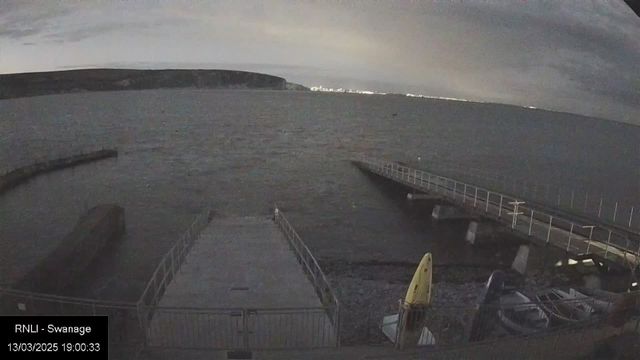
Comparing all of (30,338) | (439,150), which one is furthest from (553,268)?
(439,150)

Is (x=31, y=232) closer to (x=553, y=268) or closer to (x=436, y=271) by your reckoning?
(x=436, y=271)

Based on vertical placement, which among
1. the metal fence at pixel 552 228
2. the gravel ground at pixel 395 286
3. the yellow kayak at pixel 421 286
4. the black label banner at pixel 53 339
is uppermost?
the black label banner at pixel 53 339

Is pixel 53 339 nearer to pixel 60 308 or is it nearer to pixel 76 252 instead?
pixel 60 308

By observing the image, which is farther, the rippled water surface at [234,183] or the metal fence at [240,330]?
the rippled water surface at [234,183]

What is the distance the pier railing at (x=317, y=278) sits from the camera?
4.60 metres

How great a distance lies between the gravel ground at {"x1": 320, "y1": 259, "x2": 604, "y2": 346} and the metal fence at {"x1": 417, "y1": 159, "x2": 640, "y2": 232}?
3.16 m

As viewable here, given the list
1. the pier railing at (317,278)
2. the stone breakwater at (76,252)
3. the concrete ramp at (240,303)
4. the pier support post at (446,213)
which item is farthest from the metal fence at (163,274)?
the pier support post at (446,213)

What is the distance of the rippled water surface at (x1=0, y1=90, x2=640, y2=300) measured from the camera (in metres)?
11.8

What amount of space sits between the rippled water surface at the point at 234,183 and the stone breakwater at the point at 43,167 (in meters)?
0.36

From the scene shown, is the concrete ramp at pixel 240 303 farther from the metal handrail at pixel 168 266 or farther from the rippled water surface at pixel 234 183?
the rippled water surface at pixel 234 183

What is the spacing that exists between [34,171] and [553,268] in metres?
18.6

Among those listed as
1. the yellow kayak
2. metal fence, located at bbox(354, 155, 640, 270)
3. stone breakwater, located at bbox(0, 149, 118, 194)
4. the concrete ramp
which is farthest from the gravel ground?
stone breakwater, located at bbox(0, 149, 118, 194)

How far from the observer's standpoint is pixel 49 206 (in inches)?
584

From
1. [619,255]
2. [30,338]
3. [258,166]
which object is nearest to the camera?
[30,338]
